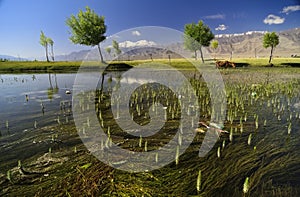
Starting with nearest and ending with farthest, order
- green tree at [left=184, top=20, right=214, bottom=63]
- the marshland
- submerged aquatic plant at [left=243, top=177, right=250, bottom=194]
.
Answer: submerged aquatic plant at [left=243, top=177, right=250, bottom=194] → the marshland → green tree at [left=184, top=20, right=214, bottom=63]

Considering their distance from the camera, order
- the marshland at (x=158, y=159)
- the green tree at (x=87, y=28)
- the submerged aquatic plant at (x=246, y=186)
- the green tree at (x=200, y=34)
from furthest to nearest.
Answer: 1. the green tree at (x=200, y=34)
2. the green tree at (x=87, y=28)
3. the marshland at (x=158, y=159)
4. the submerged aquatic plant at (x=246, y=186)

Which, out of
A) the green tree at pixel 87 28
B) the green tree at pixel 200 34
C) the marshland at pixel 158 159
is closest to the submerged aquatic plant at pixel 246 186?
the marshland at pixel 158 159

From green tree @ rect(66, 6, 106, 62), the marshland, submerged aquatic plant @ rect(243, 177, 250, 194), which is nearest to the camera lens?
submerged aquatic plant @ rect(243, 177, 250, 194)

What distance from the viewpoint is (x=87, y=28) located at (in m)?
69.1

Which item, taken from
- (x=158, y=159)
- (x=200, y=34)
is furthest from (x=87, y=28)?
(x=158, y=159)

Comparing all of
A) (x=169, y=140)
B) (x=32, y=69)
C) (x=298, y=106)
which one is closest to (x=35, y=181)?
(x=169, y=140)

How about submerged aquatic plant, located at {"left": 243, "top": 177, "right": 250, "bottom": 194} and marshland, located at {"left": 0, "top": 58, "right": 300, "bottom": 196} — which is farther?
marshland, located at {"left": 0, "top": 58, "right": 300, "bottom": 196}

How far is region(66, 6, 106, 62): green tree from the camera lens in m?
69.6

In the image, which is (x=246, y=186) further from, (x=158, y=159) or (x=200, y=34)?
(x=200, y=34)

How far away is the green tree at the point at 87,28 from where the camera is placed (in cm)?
Answer: 6962

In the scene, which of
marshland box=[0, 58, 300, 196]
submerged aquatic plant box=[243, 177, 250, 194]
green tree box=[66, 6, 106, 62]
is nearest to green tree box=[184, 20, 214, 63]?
green tree box=[66, 6, 106, 62]

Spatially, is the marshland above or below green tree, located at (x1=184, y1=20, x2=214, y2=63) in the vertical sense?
below

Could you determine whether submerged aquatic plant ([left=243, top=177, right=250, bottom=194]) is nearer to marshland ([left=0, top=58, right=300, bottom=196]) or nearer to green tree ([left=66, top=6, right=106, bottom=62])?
marshland ([left=0, top=58, right=300, bottom=196])

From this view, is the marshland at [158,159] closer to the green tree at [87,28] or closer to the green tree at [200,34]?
the green tree at [87,28]
